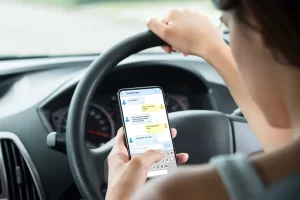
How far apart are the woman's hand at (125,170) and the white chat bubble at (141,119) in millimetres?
50

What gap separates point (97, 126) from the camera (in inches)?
65.4

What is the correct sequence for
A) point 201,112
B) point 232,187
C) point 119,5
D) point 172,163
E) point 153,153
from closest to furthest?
point 232,187 → point 153,153 → point 172,163 → point 201,112 → point 119,5

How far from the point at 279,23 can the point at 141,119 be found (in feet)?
1.97

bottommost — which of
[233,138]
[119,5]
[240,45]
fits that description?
[233,138]

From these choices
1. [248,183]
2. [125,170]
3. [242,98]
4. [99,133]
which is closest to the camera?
[248,183]

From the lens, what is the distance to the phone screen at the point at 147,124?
1.20 meters

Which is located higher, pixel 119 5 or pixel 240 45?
pixel 119 5

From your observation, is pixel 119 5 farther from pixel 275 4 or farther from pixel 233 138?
pixel 275 4

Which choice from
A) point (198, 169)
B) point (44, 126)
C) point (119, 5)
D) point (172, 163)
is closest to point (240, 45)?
point (198, 169)

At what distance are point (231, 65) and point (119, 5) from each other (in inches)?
49.3

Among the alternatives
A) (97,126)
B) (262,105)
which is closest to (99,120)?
(97,126)

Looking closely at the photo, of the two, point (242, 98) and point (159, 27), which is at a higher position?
point (159, 27)

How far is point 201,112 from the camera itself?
149cm

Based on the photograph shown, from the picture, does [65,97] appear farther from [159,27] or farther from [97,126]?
[159,27]
